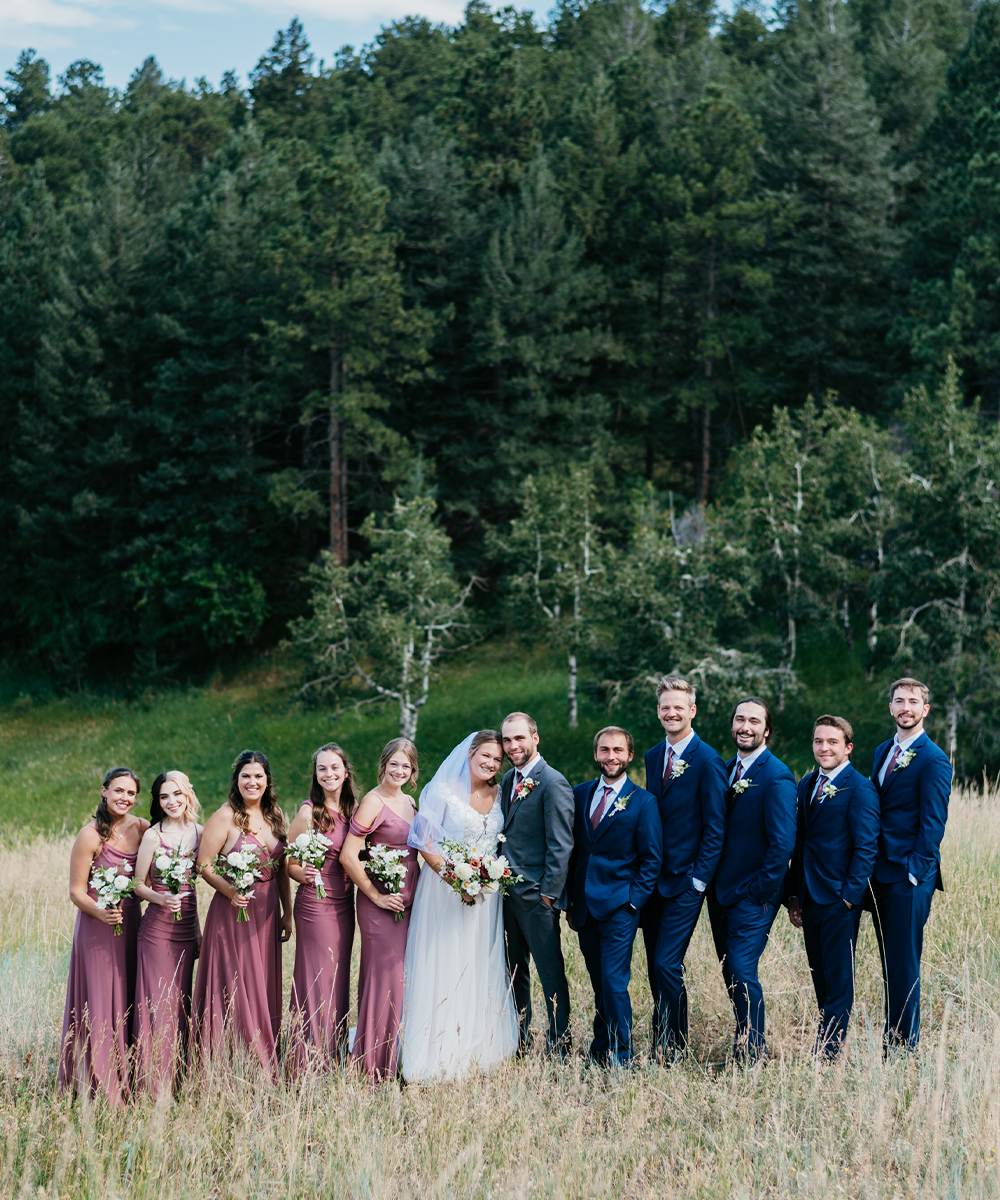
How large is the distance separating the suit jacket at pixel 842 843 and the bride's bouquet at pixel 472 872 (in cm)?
172

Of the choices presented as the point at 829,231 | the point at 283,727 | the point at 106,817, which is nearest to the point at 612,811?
the point at 106,817

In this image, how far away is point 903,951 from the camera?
6.39 m

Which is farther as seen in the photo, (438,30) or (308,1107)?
(438,30)

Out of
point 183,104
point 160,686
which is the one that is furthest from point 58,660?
point 183,104

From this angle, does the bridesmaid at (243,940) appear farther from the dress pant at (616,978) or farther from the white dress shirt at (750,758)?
the white dress shirt at (750,758)

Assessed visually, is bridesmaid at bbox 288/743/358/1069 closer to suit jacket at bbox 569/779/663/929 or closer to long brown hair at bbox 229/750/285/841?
long brown hair at bbox 229/750/285/841

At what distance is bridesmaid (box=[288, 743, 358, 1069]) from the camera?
22.0 ft

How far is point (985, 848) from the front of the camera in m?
10.0

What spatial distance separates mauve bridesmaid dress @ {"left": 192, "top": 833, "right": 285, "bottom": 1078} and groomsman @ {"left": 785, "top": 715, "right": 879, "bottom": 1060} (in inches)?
126

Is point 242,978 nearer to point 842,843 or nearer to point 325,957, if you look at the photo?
point 325,957

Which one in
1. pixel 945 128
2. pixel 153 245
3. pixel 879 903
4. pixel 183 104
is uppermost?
pixel 183 104

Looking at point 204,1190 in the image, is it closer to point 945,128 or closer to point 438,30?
point 945,128

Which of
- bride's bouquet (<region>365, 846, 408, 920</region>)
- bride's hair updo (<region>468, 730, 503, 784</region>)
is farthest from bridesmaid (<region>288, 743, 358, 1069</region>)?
bride's hair updo (<region>468, 730, 503, 784</region>)

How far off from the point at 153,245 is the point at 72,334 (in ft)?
14.2
